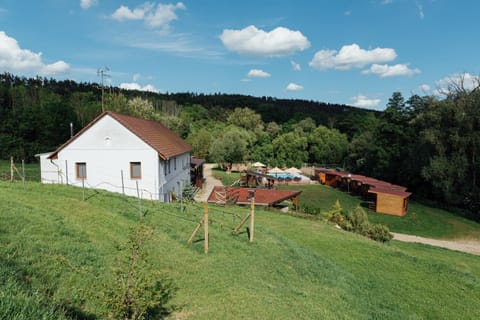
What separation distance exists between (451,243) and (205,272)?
21815 mm

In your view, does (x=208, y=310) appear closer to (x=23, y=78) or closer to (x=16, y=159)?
(x=16, y=159)

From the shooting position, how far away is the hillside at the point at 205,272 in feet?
16.5

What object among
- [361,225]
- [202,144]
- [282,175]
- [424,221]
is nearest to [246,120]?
[202,144]

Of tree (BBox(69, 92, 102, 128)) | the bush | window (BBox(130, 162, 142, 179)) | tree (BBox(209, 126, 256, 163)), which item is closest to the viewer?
the bush

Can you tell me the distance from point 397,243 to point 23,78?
11394cm

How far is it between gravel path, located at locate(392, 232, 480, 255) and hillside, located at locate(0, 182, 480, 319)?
31.5ft

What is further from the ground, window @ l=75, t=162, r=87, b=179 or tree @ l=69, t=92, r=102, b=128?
tree @ l=69, t=92, r=102, b=128

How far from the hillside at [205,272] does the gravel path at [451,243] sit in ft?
31.5

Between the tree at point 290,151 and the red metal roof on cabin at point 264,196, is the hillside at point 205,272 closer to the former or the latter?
the red metal roof on cabin at point 264,196

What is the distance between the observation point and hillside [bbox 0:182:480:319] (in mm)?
5023

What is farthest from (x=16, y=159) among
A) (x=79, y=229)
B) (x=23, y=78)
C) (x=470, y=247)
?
(x=23, y=78)

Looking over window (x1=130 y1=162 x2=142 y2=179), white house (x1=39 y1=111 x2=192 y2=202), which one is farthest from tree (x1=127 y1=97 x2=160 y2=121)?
window (x1=130 y1=162 x2=142 y2=179)

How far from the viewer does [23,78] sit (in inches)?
3659

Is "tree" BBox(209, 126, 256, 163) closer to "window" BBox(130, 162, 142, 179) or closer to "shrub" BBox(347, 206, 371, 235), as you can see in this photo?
"shrub" BBox(347, 206, 371, 235)
